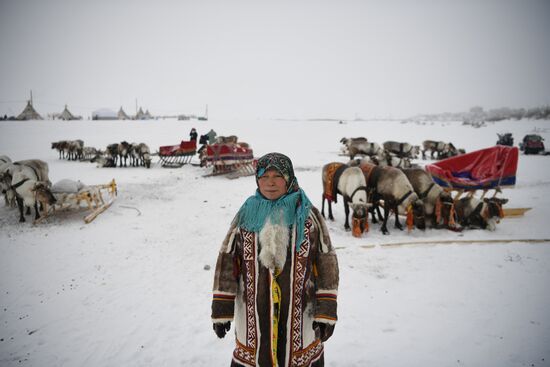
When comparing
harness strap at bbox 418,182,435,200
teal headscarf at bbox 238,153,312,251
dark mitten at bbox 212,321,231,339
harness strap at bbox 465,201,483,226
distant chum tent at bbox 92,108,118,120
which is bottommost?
harness strap at bbox 465,201,483,226

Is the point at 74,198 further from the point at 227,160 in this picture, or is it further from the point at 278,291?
the point at 278,291

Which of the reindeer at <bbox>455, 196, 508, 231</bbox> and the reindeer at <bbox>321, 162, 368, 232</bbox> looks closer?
the reindeer at <bbox>321, 162, 368, 232</bbox>

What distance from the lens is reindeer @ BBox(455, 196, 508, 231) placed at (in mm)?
6746

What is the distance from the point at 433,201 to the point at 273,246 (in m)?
6.49

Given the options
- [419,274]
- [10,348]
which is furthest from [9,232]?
[419,274]

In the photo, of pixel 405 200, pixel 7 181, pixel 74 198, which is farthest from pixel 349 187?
pixel 7 181

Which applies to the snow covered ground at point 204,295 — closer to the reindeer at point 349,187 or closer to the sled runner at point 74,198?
the sled runner at point 74,198

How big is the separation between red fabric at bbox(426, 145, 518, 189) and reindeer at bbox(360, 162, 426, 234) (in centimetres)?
209

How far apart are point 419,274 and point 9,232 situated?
922cm

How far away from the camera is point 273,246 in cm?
179

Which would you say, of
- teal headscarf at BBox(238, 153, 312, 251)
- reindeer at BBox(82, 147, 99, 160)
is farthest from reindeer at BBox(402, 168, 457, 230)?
reindeer at BBox(82, 147, 99, 160)

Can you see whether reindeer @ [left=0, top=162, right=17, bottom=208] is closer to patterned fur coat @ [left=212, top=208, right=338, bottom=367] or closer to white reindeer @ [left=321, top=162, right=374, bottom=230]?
patterned fur coat @ [left=212, top=208, right=338, bottom=367]

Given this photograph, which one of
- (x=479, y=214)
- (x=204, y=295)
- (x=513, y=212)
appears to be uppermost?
(x=479, y=214)

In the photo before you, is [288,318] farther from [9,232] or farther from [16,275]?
[9,232]
